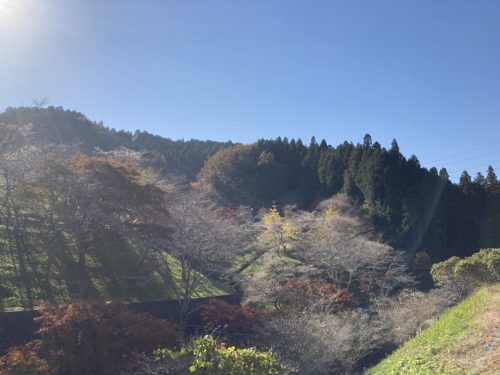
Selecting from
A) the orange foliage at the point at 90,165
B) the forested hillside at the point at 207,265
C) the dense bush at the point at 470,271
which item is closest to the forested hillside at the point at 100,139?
the forested hillside at the point at 207,265

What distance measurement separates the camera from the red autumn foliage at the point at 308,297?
1772 centimetres

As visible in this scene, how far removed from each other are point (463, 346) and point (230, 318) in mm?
9132

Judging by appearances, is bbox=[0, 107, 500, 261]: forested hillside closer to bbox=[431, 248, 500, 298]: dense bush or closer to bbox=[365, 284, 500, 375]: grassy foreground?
bbox=[431, 248, 500, 298]: dense bush

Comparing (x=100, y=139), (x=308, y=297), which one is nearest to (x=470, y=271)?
(x=308, y=297)

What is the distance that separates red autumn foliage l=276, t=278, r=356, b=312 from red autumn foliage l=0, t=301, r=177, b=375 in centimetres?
848

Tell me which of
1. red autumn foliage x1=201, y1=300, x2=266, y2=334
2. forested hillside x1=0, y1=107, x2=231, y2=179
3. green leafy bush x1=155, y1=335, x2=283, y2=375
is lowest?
red autumn foliage x1=201, y1=300, x2=266, y2=334

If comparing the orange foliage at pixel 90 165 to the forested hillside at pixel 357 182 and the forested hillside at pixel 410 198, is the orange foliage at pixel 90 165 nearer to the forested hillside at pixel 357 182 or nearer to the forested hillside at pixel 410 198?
the forested hillside at pixel 357 182

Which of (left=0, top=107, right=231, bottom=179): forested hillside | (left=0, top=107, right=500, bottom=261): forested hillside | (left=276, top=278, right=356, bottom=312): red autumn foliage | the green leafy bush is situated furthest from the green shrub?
(left=0, top=107, right=231, bottom=179): forested hillside

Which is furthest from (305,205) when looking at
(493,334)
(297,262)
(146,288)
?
(493,334)

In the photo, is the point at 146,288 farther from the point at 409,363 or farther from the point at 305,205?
the point at 305,205

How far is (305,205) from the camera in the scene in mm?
46531

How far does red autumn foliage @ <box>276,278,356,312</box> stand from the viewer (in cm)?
1772

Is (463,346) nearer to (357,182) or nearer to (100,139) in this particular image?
(357,182)

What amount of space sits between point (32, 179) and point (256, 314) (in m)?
9.66
